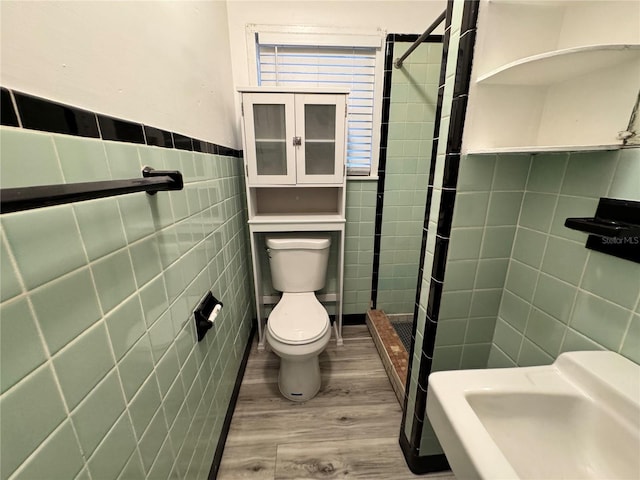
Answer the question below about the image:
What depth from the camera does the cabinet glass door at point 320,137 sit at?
1.37 metres

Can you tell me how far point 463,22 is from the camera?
668mm

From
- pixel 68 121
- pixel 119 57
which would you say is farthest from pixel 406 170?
pixel 68 121

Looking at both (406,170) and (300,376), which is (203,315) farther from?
(406,170)

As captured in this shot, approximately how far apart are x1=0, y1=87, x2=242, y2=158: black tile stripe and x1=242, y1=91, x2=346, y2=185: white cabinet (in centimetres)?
75

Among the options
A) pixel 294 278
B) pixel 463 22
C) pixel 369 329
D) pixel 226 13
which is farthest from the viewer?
pixel 369 329

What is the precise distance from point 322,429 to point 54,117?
1.45 m

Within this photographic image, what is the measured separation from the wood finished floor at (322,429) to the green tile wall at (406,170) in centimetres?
58

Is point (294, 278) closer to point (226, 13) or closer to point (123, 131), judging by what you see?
point (123, 131)

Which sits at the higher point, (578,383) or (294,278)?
(578,383)

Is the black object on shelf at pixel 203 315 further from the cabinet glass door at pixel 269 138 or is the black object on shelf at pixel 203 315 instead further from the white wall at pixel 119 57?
the cabinet glass door at pixel 269 138

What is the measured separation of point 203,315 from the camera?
917mm

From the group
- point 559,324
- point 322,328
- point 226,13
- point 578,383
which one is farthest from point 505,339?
point 226,13

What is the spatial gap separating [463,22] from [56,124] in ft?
3.01

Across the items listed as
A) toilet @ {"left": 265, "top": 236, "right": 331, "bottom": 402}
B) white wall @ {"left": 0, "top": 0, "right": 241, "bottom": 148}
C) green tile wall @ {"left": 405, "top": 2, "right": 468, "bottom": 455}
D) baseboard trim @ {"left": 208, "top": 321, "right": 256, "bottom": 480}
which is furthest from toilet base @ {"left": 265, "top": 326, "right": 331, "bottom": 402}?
white wall @ {"left": 0, "top": 0, "right": 241, "bottom": 148}
